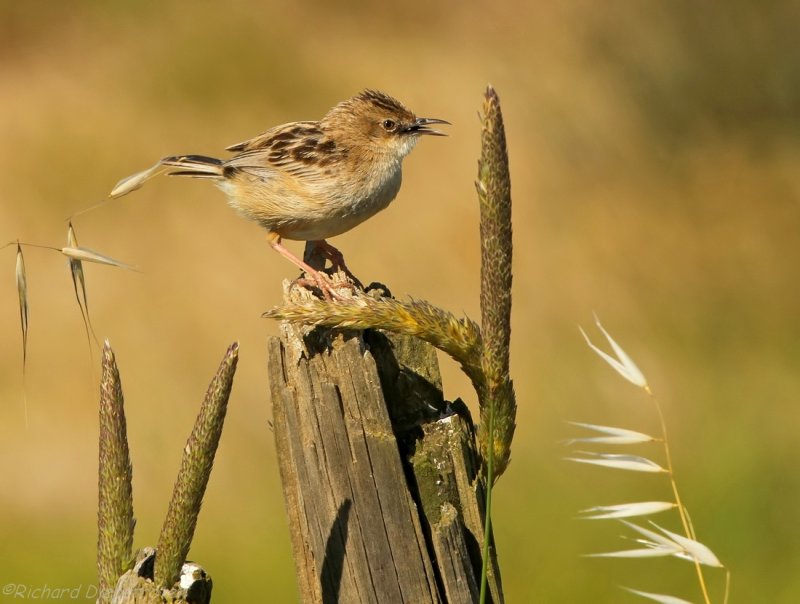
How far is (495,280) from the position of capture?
249 cm

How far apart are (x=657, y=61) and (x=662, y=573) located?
16.1ft

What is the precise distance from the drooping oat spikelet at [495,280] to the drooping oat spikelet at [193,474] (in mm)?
581

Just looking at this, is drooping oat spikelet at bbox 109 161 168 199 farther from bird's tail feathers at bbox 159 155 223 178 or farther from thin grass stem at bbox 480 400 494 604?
bird's tail feathers at bbox 159 155 223 178

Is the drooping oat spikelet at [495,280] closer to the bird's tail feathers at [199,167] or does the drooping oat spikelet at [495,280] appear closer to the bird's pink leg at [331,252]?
the bird's pink leg at [331,252]

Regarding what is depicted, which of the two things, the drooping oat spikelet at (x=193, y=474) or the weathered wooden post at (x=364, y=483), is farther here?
the weathered wooden post at (x=364, y=483)

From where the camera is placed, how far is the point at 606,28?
10367mm

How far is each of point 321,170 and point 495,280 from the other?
2.95m

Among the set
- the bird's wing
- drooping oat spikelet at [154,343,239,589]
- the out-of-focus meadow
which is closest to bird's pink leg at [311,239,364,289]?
the bird's wing

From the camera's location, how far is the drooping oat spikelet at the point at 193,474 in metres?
2.42

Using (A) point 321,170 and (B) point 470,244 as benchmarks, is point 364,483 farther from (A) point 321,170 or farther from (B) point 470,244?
(B) point 470,244

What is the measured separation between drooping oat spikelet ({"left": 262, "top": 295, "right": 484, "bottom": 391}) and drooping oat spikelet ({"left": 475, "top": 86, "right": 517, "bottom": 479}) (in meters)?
0.06

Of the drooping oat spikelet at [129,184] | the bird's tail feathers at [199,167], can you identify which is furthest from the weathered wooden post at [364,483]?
the bird's tail feathers at [199,167]

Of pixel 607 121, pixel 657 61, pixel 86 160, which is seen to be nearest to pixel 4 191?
pixel 86 160

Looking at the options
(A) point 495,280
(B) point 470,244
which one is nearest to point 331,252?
(A) point 495,280
